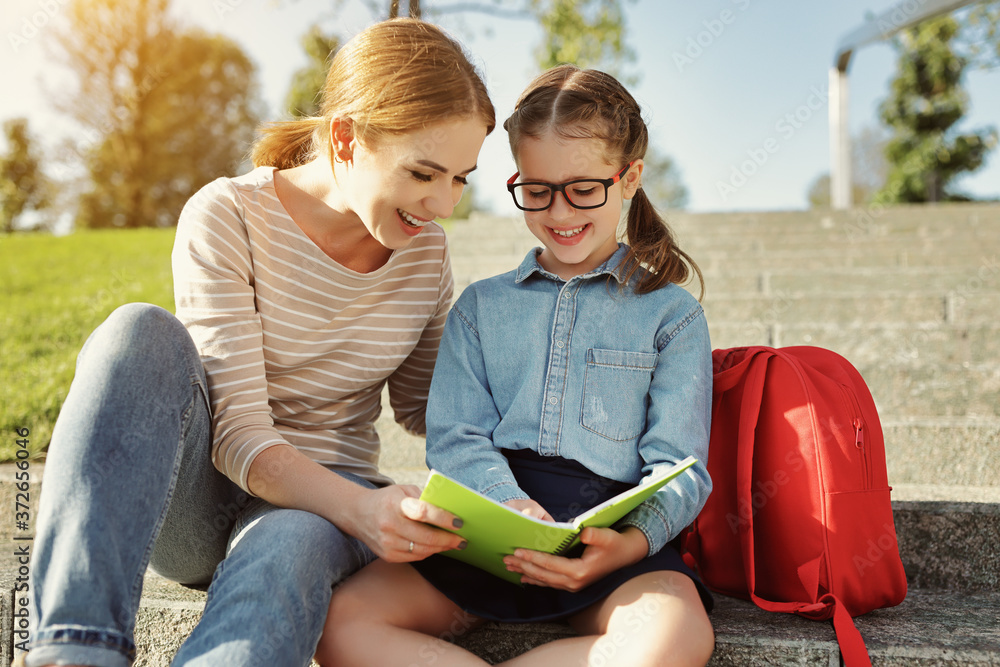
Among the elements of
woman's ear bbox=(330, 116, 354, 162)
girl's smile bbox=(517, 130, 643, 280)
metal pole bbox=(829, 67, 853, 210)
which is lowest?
girl's smile bbox=(517, 130, 643, 280)

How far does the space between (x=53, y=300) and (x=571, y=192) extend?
3464 millimetres

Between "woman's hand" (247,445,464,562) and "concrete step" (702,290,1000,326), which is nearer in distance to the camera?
"woman's hand" (247,445,464,562)

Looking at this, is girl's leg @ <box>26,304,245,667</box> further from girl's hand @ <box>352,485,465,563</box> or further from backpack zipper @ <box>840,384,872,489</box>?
backpack zipper @ <box>840,384,872,489</box>

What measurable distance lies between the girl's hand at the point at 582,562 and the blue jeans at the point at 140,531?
341 millimetres

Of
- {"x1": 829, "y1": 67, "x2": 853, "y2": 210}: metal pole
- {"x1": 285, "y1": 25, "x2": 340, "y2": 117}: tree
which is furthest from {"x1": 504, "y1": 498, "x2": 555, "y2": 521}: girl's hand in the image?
{"x1": 829, "y1": 67, "x2": 853, "y2": 210}: metal pole

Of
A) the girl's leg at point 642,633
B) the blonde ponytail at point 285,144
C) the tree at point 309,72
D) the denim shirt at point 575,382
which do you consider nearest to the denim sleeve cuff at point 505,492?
the denim shirt at point 575,382

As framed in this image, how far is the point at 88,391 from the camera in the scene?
1146 mm

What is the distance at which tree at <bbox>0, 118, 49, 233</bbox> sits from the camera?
15.1m

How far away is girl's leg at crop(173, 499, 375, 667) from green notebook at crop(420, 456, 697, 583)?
25 centimetres

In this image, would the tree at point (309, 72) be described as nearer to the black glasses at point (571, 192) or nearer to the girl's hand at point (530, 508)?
the black glasses at point (571, 192)

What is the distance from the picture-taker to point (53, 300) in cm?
397

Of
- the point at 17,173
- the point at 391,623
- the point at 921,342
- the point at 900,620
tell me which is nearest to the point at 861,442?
the point at 900,620

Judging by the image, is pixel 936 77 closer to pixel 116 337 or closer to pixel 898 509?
pixel 898 509

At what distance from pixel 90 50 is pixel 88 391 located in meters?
18.3
